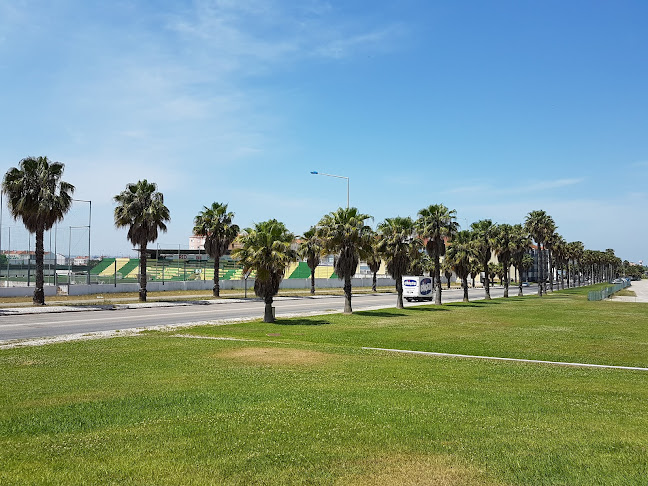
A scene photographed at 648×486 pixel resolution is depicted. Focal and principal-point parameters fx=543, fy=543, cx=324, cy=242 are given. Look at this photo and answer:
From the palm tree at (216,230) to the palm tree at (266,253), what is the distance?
2957 centimetres

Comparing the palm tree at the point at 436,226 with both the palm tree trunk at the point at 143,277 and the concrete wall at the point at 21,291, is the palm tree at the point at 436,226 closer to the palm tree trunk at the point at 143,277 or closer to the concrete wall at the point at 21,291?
the palm tree trunk at the point at 143,277

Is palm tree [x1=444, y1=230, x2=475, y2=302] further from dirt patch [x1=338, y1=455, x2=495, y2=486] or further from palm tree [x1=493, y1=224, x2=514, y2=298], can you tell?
dirt patch [x1=338, y1=455, x2=495, y2=486]

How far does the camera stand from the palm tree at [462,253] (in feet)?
207

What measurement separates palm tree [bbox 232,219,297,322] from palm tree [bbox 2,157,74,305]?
20538mm

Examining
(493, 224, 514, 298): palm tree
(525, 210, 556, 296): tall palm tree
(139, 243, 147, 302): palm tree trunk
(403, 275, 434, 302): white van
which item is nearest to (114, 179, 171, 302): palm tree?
(139, 243, 147, 302): palm tree trunk

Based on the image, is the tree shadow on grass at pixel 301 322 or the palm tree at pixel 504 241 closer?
the tree shadow on grass at pixel 301 322

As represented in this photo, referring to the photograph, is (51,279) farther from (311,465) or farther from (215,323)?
(311,465)

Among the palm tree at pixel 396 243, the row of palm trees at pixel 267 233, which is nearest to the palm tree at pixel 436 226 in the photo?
the row of palm trees at pixel 267 233

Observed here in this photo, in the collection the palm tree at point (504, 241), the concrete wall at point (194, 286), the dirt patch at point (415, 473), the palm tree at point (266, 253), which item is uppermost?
the palm tree at point (504, 241)

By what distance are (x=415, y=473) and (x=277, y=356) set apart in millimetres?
11148

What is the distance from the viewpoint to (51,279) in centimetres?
5531

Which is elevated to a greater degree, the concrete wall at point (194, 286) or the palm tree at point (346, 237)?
the palm tree at point (346, 237)

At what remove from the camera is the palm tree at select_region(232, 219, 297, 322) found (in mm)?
29578

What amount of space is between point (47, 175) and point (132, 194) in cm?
836
